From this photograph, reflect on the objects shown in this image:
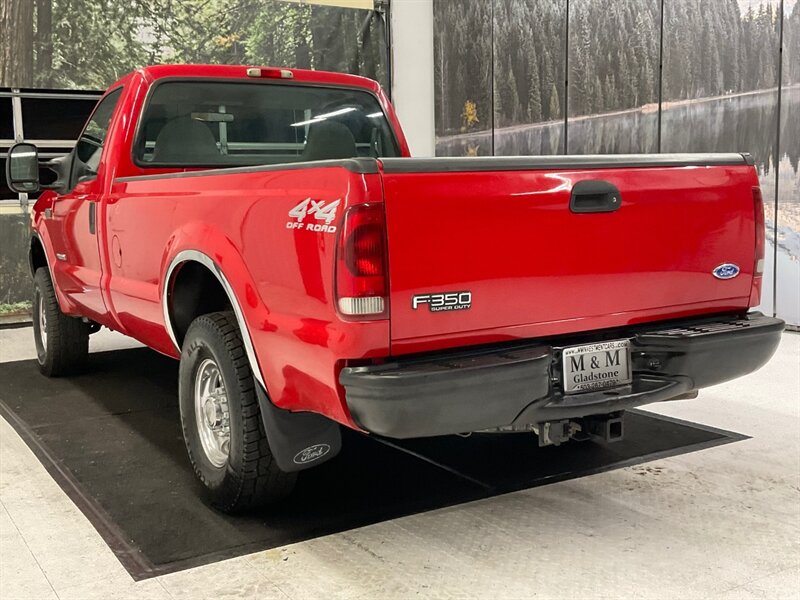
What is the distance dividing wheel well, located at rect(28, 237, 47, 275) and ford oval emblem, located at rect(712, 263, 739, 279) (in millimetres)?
4149

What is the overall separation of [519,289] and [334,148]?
2.00 metres

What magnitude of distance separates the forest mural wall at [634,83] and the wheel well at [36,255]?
5261 millimetres

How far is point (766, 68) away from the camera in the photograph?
6727 mm

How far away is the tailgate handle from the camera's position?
→ 262 centimetres

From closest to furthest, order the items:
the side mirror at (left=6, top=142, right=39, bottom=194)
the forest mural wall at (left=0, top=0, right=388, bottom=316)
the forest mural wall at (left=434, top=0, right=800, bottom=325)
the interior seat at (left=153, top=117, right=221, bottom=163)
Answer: the interior seat at (left=153, top=117, right=221, bottom=163)
the side mirror at (left=6, top=142, right=39, bottom=194)
the forest mural wall at (left=434, top=0, right=800, bottom=325)
the forest mural wall at (left=0, top=0, right=388, bottom=316)

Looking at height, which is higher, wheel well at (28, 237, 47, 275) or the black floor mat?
wheel well at (28, 237, 47, 275)

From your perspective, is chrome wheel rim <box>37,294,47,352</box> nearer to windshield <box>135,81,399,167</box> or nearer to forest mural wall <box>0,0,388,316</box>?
windshield <box>135,81,399,167</box>

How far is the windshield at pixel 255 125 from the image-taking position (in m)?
4.10

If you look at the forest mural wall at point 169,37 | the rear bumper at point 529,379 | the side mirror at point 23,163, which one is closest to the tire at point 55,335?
the side mirror at point 23,163

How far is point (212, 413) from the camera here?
3.15 meters

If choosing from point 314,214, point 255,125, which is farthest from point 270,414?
point 255,125

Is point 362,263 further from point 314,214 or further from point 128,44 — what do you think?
point 128,44

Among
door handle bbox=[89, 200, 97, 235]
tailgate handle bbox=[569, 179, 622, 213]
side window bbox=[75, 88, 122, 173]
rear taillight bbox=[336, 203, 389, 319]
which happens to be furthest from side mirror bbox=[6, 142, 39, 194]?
tailgate handle bbox=[569, 179, 622, 213]

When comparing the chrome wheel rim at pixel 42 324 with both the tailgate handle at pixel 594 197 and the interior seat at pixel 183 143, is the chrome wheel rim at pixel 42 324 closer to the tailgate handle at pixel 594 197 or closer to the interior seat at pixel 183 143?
the interior seat at pixel 183 143
